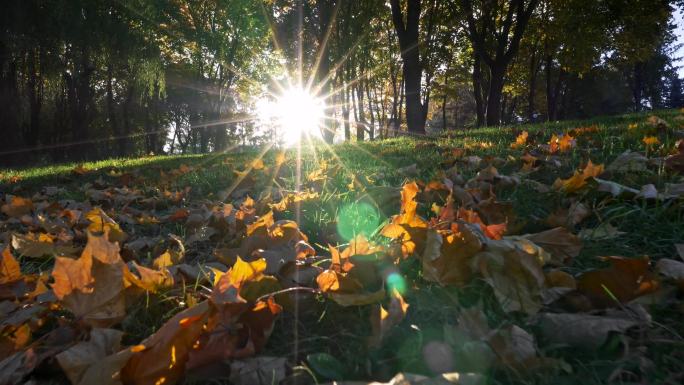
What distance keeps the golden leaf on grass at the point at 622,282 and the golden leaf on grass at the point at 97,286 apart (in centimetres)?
115

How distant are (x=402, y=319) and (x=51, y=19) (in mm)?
17794

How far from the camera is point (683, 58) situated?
4869 centimetres

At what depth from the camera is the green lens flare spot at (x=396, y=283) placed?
1245 mm

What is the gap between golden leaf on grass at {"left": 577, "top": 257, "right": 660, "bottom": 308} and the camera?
1058 millimetres

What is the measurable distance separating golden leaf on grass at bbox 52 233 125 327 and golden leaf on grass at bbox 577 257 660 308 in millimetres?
1151

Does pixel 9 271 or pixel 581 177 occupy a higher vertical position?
pixel 581 177

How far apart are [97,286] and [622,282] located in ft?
4.12

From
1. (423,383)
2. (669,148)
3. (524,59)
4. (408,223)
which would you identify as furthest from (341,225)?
(524,59)

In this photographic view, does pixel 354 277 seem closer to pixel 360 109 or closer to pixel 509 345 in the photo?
pixel 509 345

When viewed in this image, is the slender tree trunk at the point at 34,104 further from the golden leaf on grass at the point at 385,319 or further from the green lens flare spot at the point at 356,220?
the golden leaf on grass at the point at 385,319

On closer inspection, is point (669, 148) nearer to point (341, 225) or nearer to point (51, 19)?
point (341, 225)

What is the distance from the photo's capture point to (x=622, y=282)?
1070mm

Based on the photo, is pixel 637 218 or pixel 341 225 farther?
pixel 341 225

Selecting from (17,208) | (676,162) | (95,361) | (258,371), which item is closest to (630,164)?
(676,162)
